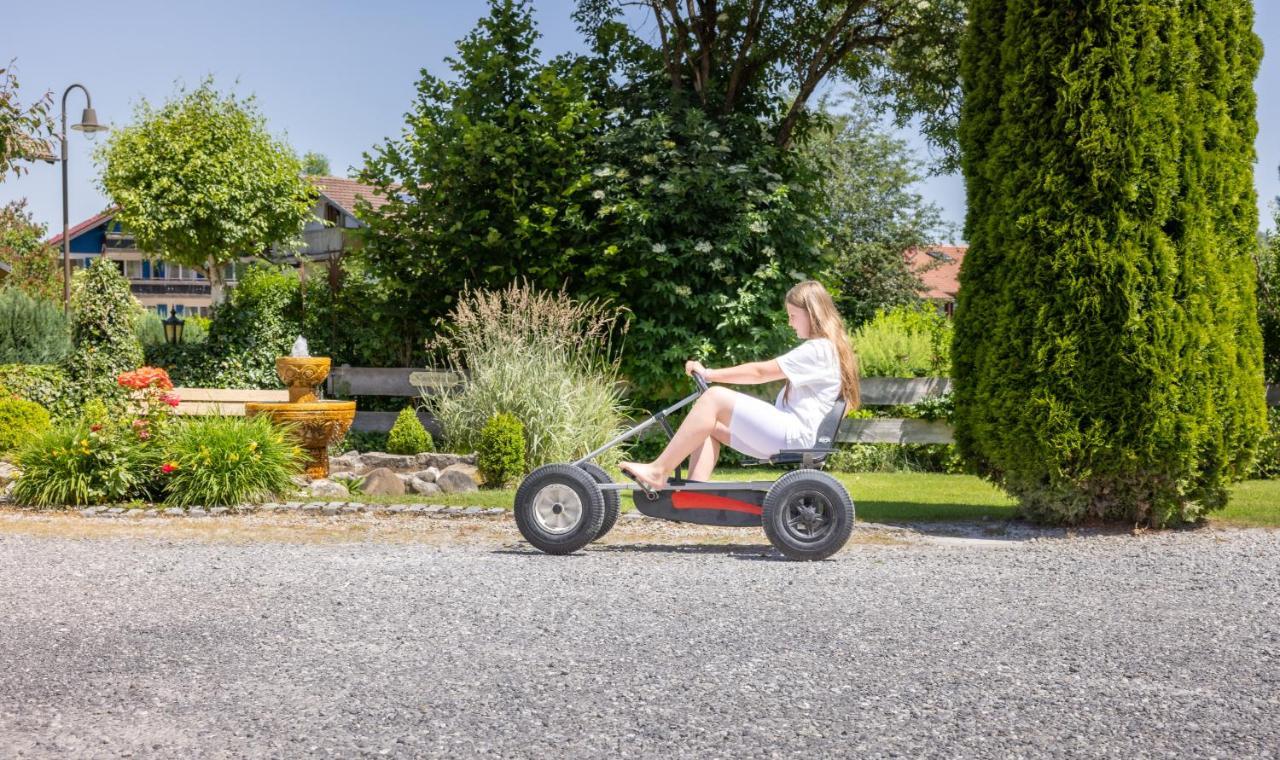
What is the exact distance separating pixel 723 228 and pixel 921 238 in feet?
63.6

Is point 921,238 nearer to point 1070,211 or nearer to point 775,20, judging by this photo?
point 775,20

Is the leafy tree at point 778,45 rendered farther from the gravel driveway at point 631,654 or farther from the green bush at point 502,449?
the gravel driveway at point 631,654

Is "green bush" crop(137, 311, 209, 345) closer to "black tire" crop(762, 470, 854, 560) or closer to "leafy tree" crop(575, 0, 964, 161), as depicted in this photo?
"leafy tree" crop(575, 0, 964, 161)

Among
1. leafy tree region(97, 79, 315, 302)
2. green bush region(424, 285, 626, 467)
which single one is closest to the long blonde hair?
green bush region(424, 285, 626, 467)

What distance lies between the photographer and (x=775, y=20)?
13.2 metres

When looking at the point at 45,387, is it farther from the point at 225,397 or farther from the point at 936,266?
the point at 936,266

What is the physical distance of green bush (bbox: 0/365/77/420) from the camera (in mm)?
10844

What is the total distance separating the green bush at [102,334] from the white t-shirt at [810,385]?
7.76m

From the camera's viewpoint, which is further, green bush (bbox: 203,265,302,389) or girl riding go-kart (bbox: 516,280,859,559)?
green bush (bbox: 203,265,302,389)

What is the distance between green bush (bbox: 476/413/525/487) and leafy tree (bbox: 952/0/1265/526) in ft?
11.9

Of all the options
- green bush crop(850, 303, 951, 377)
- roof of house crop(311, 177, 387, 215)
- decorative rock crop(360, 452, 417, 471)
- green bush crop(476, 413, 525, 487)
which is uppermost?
roof of house crop(311, 177, 387, 215)

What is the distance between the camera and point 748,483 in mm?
5656

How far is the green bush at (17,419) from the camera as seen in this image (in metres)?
10.3

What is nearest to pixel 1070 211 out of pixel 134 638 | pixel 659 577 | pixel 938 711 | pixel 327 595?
pixel 659 577
